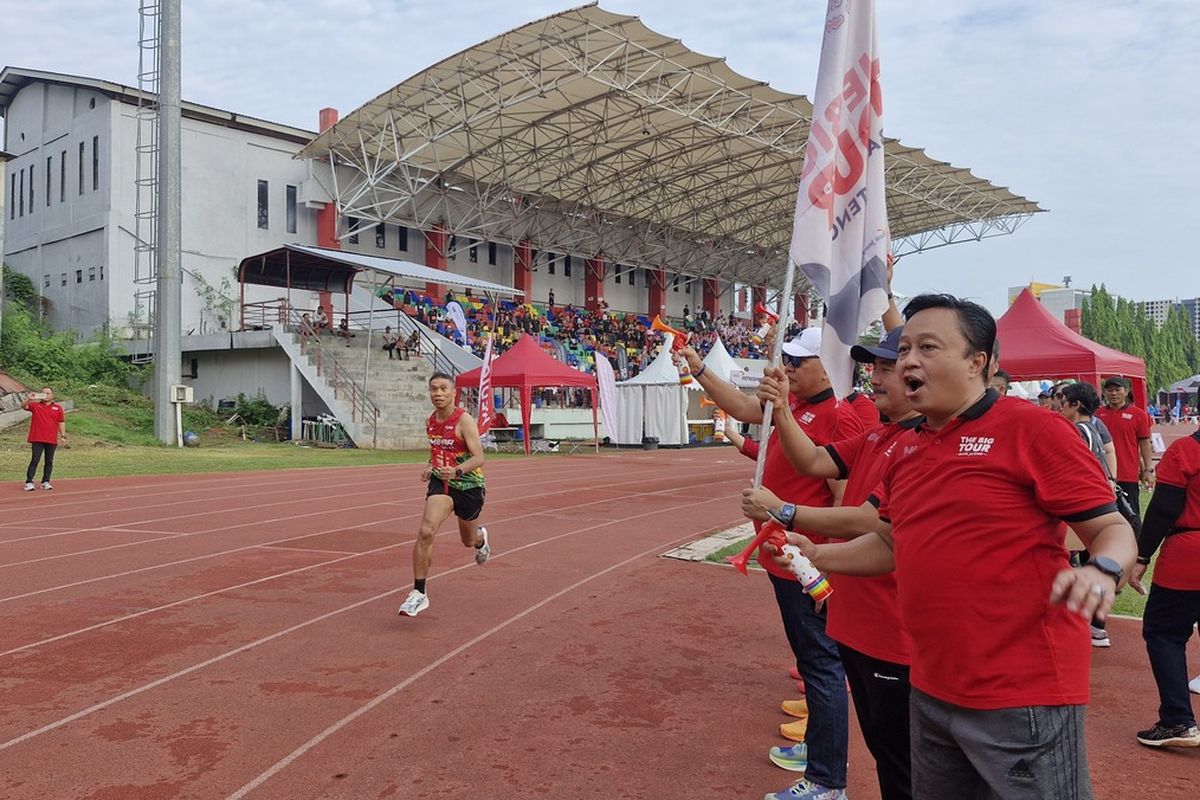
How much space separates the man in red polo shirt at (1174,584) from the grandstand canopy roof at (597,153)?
2381 centimetres

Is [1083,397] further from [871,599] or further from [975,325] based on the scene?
[975,325]

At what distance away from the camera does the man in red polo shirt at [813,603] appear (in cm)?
348

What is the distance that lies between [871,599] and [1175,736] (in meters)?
2.37

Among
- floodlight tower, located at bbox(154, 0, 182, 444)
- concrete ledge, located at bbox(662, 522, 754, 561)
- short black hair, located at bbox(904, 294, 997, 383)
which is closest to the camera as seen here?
short black hair, located at bbox(904, 294, 997, 383)

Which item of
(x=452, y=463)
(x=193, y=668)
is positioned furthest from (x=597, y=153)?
(x=193, y=668)

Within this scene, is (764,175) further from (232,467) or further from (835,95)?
(835,95)

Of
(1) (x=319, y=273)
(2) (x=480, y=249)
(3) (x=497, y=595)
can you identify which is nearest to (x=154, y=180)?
(1) (x=319, y=273)

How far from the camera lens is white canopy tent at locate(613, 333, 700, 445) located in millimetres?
30297

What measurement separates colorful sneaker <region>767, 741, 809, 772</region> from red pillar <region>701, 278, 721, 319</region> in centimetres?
5321

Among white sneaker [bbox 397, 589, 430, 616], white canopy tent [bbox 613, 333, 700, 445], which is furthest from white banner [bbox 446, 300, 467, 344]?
white sneaker [bbox 397, 589, 430, 616]

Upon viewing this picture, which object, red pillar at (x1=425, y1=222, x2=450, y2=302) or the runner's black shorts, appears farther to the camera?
red pillar at (x1=425, y1=222, x2=450, y2=302)

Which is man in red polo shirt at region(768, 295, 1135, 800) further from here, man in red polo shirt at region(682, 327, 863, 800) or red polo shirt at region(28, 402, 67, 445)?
red polo shirt at region(28, 402, 67, 445)

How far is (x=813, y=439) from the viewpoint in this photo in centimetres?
374

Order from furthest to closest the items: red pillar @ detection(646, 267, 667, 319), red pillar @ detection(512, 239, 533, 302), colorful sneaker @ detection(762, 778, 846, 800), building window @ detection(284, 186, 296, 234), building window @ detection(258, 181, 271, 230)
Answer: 1. red pillar @ detection(646, 267, 667, 319)
2. red pillar @ detection(512, 239, 533, 302)
3. building window @ detection(284, 186, 296, 234)
4. building window @ detection(258, 181, 271, 230)
5. colorful sneaker @ detection(762, 778, 846, 800)
